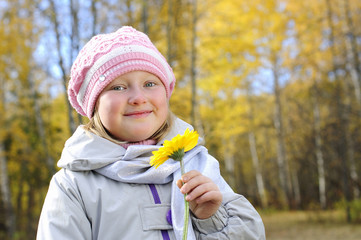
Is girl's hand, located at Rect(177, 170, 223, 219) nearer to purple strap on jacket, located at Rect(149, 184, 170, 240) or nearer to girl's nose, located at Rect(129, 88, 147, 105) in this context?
purple strap on jacket, located at Rect(149, 184, 170, 240)

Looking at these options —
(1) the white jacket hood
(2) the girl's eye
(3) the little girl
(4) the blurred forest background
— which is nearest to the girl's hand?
(3) the little girl

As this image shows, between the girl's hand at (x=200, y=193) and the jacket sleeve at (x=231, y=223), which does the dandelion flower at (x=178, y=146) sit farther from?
the jacket sleeve at (x=231, y=223)

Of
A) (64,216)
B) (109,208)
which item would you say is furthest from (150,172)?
(64,216)

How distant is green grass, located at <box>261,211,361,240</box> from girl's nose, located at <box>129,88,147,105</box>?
265 inches

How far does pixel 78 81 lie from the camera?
1.44 meters

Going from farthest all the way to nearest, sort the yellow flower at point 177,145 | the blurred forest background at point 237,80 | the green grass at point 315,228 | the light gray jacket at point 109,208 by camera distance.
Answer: the blurred forest background at point 237,80 → the green grass at point 315,228 → the light gray jacket at point 109,208 → the yellow flower at point 177,145

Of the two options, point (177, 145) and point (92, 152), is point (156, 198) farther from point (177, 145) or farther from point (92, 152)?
point (177, 145)

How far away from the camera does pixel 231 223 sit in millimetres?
1249

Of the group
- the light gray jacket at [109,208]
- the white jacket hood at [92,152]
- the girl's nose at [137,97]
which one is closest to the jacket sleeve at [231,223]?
the light gray jacket at [109,208]

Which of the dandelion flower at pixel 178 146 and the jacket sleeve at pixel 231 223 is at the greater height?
the dandelion flower at pixel 178 146

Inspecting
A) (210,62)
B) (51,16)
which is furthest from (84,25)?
(210,62)

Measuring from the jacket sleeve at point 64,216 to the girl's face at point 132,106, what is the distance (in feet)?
0.82

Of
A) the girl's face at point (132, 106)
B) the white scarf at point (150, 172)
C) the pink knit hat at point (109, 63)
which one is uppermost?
the pink knit hat at point (109, 63)

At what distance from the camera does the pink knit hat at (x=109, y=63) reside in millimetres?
1338
